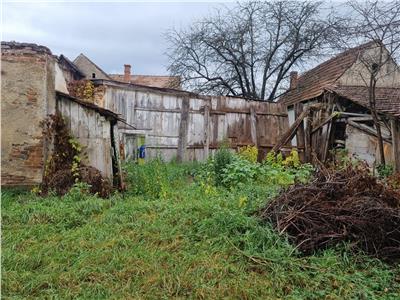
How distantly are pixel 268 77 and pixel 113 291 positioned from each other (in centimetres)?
1620

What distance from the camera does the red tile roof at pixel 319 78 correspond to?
1380cm

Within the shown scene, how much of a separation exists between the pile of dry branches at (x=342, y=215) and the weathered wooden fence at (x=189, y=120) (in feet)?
22.2

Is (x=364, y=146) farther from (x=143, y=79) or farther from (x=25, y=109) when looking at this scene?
(x=143, y=79)

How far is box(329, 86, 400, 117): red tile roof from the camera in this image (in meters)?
9.66

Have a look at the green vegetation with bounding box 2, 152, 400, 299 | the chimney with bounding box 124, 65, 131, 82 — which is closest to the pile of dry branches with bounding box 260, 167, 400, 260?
the green vegetation with bounding box 2, 152, 400, 299

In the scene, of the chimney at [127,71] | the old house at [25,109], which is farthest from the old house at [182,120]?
the chimney at [127,71]

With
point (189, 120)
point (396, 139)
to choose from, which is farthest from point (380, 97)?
point (189, 120)

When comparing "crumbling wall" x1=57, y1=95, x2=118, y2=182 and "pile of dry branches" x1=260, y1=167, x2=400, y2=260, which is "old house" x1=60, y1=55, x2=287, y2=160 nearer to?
"crumbling wall" x1=57, y1=95, x2=118, y2=182

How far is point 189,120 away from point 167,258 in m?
7.97

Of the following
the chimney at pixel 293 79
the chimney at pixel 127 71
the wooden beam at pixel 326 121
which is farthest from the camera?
the chimney at pixel 127 71

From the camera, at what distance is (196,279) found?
3230 mm

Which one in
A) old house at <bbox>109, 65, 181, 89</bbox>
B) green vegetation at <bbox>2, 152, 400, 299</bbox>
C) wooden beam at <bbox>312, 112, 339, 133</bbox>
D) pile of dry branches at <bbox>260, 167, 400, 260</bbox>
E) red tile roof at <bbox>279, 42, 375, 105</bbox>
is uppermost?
old house at <bbox>109, 65, 181, 89</bbox>

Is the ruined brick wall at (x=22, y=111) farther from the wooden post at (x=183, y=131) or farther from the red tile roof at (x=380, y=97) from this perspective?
the red tile roof at (x=380, y=97)

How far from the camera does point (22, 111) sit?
634 centimetres
